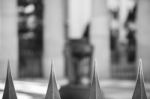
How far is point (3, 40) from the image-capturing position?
5.85 metres

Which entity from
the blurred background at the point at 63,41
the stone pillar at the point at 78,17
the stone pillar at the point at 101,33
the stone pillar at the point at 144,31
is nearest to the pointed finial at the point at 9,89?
the stone pillar at the point at 78,17

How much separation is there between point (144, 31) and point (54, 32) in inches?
75.6

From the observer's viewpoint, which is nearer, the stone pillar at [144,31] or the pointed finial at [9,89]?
the pointed finial at [9,89]

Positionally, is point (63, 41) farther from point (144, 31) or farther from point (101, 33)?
point (144, 31)

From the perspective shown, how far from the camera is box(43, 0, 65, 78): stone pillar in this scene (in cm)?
587

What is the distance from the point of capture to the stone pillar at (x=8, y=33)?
576cm

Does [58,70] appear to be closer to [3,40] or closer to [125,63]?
[3,40]

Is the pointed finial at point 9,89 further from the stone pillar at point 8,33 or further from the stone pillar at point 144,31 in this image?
the stone pillar at point 144,31

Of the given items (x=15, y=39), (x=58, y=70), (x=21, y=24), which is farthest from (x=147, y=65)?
(x=21, y=24)

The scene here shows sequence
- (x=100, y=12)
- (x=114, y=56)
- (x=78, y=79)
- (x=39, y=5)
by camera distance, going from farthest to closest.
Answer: (x=114, y=56) → (x=39, y=5) → (x=100, y=12) → (x=78, y=79)

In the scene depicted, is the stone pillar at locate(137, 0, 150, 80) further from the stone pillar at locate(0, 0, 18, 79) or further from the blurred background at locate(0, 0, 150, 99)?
the stone pillar at locate(0, 0, 18, 79)

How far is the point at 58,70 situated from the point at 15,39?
3.74 feet

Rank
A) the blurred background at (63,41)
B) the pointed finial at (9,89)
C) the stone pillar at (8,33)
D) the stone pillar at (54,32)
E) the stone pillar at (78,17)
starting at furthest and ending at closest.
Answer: the stone pillar at (54,32)
the stone pillar at (8,33)
the blurred background at (63,41)
the stone pillar at (78,17)
the pointed finial at (9,89)

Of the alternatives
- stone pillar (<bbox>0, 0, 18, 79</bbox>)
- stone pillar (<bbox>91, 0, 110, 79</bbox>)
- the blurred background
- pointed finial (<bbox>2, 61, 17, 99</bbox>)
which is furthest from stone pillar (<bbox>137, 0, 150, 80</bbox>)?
pointed finial (<bbox>2, 61, 17, 99</bbox>)
